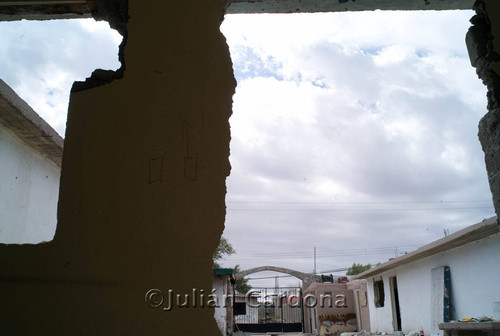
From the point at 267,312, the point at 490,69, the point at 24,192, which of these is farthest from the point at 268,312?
the point at 490,69

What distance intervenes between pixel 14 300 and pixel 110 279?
0.40 m

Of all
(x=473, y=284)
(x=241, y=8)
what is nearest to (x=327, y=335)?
(x=473, y=284)

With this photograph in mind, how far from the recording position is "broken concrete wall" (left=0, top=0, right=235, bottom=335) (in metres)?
1.51

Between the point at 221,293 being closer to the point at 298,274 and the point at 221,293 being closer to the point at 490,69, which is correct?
the point at 490,69

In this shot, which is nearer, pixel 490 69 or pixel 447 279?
pixel 490 69

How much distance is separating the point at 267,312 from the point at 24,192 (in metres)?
14.3

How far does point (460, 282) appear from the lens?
8281 millimetres

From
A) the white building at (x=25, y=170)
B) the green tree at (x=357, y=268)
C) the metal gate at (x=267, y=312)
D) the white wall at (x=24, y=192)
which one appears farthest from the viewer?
the green tree at (x=357, y=268)

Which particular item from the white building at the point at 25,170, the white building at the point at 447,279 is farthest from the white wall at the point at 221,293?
the white building at the point at 447,279

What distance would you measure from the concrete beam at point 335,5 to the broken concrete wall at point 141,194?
680 millimetres

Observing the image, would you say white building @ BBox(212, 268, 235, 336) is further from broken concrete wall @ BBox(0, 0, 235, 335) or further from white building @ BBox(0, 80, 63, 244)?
broken concrete wall @ BBox(0, 0, 235, 335)

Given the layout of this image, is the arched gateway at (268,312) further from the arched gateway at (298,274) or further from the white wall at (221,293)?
the white wall at (221,293)

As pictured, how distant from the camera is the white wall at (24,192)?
530cm

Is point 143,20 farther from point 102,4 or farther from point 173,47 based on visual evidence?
point 102,4
